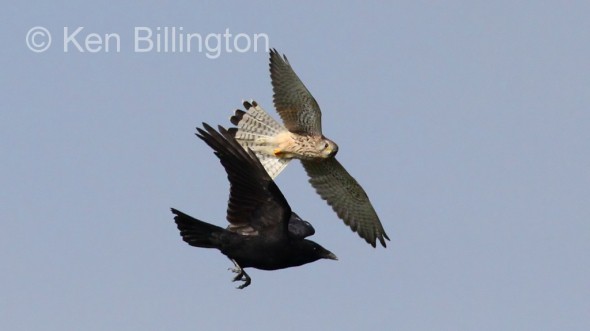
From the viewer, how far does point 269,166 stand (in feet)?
69.2

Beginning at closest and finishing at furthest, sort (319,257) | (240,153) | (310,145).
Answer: (240,153), (319,257), (310,145)

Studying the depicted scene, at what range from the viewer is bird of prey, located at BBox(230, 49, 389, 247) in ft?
69.2

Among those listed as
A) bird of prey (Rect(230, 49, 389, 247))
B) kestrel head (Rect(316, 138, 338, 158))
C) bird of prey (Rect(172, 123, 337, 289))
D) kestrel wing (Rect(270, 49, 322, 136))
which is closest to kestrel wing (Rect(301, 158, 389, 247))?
bird of prey (Rect(230, 49, 389, 247))

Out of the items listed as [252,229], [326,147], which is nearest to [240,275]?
[252,229]

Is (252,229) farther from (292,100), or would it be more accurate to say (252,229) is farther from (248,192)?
(292,100)

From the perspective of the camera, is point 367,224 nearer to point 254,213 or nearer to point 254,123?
point 254,123

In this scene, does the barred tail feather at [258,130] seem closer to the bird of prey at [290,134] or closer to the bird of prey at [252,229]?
the bird of prey at [290,134]

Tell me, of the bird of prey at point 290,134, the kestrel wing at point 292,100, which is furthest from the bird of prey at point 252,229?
the kestrel wing at point 292,100

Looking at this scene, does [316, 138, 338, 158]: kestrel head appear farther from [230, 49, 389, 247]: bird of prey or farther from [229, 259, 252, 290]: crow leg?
[229, 259, 252, 290]: crow leg

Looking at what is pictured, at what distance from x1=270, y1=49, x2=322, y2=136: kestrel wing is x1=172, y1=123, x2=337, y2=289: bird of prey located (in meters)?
4.94

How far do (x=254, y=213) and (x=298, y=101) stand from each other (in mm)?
5357

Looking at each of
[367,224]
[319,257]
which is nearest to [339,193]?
[367,224]

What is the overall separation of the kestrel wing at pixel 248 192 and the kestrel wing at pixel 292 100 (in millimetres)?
5277

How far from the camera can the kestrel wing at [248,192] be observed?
15.3m
